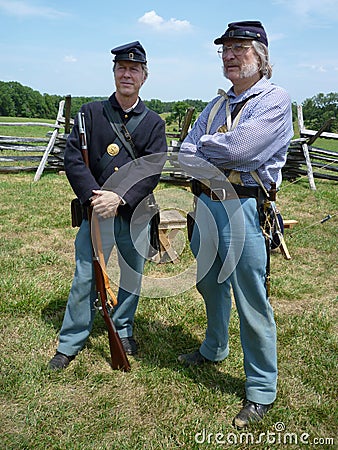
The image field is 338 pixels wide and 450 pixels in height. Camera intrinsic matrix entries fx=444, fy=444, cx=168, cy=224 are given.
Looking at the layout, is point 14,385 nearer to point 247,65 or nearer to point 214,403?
point 214,403

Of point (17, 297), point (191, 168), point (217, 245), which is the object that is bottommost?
point (17, 297)

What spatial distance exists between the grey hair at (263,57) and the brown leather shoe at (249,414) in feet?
7.46

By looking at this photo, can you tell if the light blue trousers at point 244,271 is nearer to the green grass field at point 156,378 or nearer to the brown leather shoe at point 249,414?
the brown leather shoe at point 249,414

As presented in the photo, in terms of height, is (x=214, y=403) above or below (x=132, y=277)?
below

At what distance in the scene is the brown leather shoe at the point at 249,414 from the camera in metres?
3.07

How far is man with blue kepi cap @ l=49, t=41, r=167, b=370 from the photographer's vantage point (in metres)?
3.38

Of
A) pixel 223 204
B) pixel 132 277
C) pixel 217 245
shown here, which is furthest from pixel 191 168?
pixel 132 277

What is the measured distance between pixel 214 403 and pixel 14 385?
4.95ft

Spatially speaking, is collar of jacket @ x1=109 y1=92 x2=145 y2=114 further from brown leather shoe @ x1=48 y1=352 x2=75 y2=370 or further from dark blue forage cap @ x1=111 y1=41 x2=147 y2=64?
brown leather shoe @ x1=48 y1=352 x2=75 y2=370

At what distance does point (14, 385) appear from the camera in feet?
11.0

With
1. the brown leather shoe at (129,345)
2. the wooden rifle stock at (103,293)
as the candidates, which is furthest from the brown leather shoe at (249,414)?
the brown leather shoe at (129,345)

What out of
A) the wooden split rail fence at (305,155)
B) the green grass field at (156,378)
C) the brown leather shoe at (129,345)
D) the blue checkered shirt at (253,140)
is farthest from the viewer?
the wooden split rail fence at (305,155)

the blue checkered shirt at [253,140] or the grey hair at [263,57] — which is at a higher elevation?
the grey hair at [263,57]

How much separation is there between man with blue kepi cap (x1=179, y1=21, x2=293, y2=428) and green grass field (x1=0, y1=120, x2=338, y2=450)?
11.1 inches
